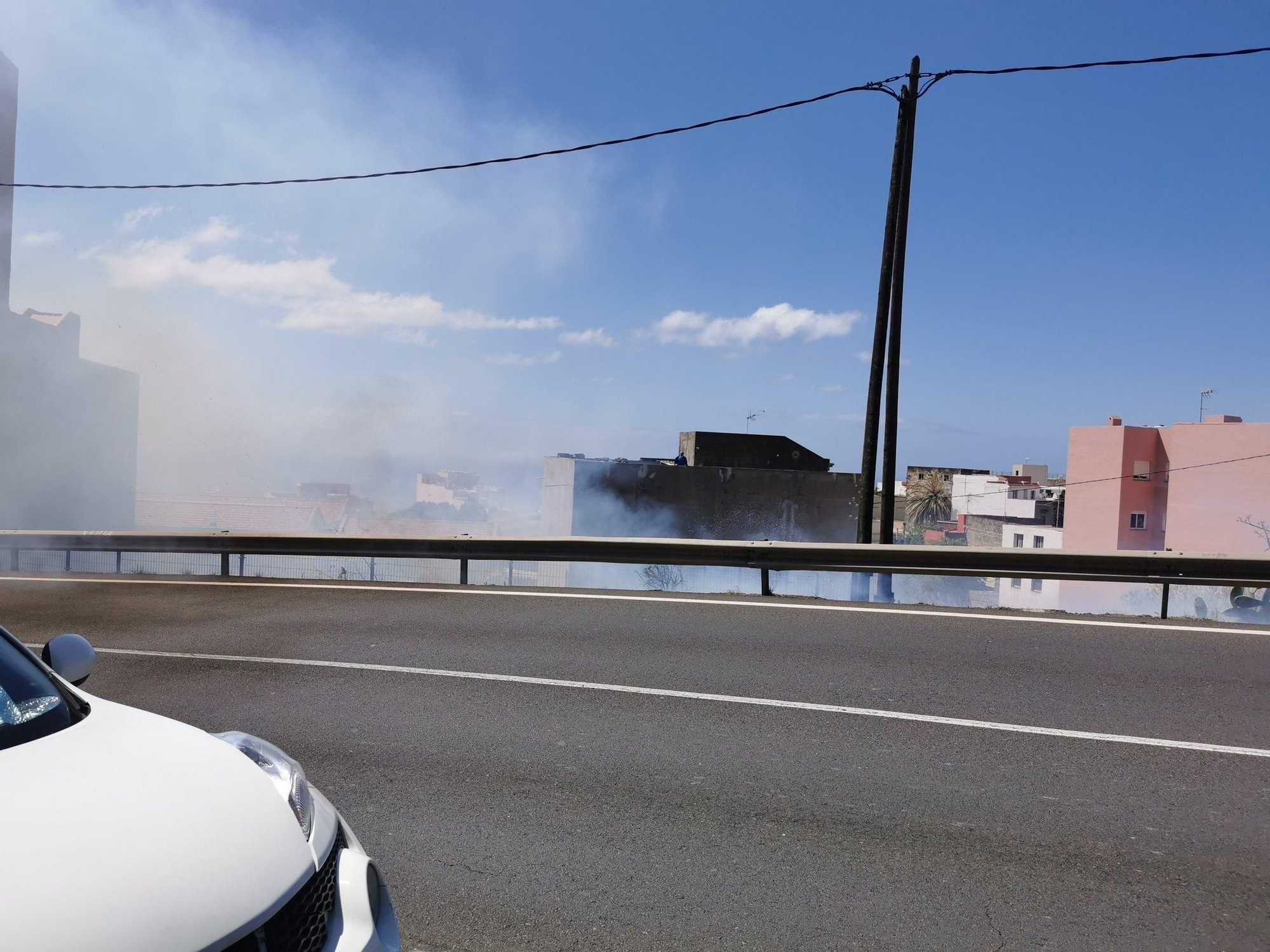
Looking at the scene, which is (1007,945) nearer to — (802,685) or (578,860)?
(578,860)

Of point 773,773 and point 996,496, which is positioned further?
point 996,496

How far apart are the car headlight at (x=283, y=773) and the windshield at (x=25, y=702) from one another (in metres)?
0.47

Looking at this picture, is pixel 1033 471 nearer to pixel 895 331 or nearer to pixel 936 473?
pixel 936 473

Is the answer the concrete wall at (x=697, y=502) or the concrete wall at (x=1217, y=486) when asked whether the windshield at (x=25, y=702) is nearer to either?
the concrete wall at (x=1217, y=486)

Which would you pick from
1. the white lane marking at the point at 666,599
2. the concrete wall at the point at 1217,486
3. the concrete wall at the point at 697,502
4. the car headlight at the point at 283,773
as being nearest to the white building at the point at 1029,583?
the concrete wall at the point at 1217,486

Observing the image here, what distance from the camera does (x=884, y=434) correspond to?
13891 millimetres

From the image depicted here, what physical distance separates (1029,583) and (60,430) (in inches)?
1556

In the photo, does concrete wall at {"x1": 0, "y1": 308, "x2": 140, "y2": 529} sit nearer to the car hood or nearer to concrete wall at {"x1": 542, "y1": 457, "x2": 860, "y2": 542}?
concrete wall at {"x1": 542, "y1": 457, "x2": 860, "y2": 542}

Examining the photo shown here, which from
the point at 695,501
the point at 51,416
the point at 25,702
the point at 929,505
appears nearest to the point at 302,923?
the point at 25,702

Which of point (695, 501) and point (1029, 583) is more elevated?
point (695, 501)

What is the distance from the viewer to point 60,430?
121 feet

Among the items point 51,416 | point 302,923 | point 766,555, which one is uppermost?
point 51,416

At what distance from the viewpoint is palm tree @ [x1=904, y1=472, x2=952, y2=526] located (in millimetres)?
72875

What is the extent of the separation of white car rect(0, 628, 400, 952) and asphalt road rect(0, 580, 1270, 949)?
1.10 metres
